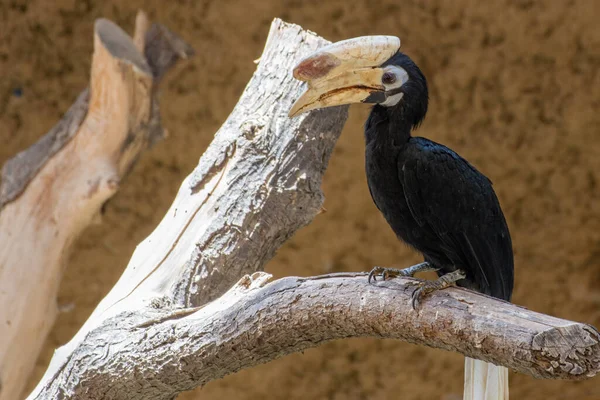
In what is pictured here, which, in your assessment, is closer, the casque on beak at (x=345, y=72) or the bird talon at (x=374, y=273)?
the bird talon at (x=374, y=273)

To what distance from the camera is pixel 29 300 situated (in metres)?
2.52

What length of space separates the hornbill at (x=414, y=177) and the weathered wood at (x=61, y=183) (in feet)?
3.71

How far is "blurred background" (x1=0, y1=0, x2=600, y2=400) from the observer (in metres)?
3.49

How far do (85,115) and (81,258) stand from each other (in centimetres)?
121

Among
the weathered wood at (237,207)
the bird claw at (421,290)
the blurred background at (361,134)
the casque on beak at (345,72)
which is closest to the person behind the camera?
the bird claw at (421,290)

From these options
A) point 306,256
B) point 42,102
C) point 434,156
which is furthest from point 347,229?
point 434,156

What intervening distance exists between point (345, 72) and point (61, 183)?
51.3 inches

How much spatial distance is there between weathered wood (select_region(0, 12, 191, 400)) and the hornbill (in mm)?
1129

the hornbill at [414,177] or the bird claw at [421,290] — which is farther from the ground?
the hornbill at [414,177]

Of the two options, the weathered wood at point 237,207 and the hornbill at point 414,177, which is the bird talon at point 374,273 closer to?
the hornbill at point 414,177

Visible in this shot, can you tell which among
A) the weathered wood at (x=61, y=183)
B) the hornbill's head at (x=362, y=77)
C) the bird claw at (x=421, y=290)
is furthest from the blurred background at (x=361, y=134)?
the bird claw at (x=421, y=290)

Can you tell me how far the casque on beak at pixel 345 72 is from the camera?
67.9 inches

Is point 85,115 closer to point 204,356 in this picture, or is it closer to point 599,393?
point 204,356

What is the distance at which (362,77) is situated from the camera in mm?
1805
